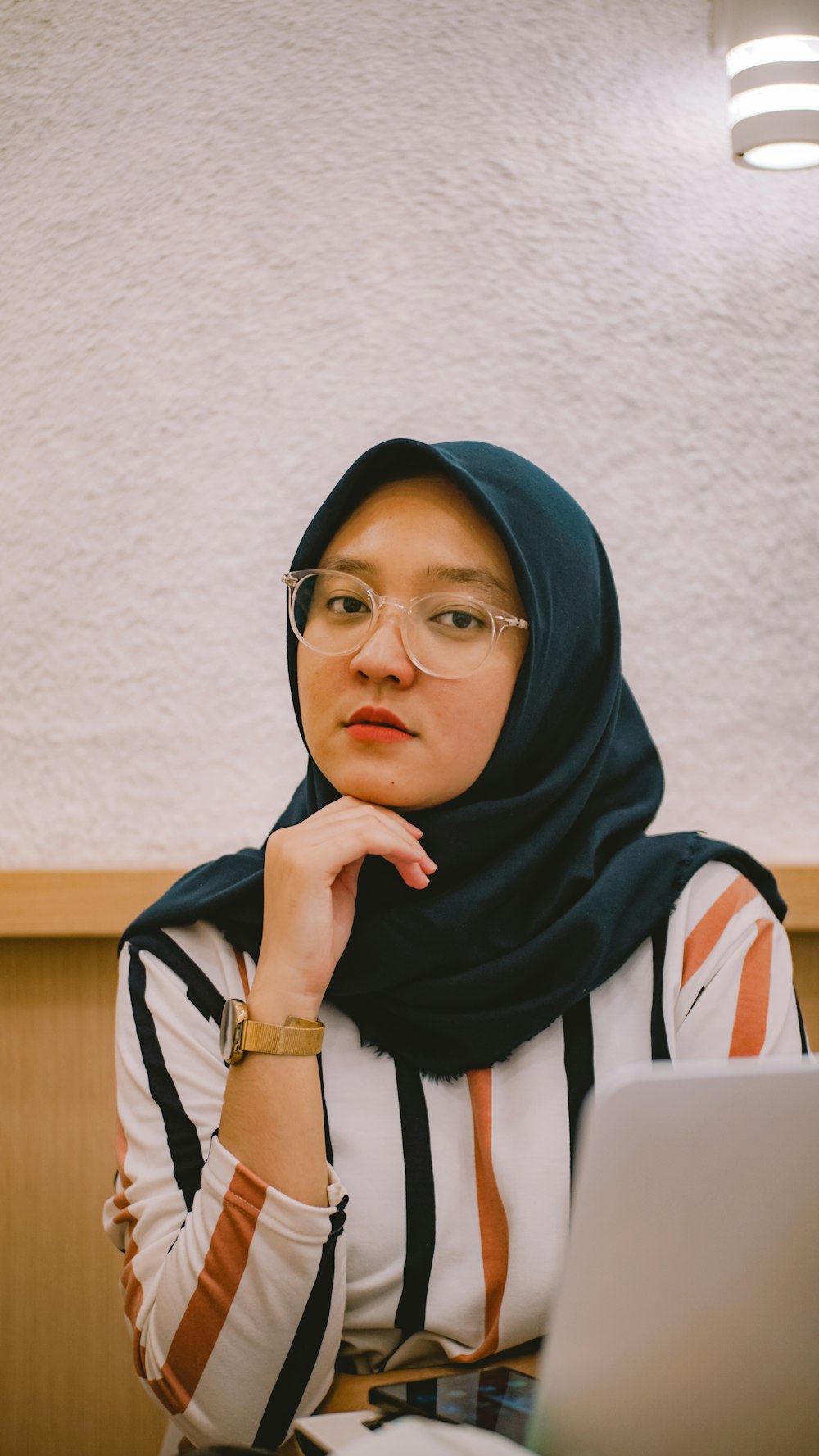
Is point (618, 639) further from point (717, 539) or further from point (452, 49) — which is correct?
point (452, 49)

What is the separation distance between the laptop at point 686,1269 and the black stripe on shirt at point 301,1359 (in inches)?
13.6

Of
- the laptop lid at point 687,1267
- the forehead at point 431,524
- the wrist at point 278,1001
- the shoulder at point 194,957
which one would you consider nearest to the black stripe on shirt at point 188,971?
the shoulder at point 194,957

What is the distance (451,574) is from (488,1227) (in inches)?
22.6

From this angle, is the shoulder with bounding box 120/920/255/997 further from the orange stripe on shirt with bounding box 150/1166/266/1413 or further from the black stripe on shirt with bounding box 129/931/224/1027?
the orange stripe on shirt with bounding box 150/1166/266/1413

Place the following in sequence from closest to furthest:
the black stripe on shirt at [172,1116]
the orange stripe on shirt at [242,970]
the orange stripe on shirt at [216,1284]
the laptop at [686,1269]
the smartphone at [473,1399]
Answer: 1. the laptop at [686,1269]
2. the smartphone at [473,1399]
3. the orange stripe on shirt at [216,1284]
4. the black stripe on shirt at [172,1116]
5. the orange stripe on shirt at [242,970]

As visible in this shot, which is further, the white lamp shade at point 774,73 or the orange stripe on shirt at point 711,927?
the white lamp shade at point 774,73

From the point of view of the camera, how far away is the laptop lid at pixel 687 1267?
51 cm

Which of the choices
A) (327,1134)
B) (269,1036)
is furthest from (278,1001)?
(327,1134)

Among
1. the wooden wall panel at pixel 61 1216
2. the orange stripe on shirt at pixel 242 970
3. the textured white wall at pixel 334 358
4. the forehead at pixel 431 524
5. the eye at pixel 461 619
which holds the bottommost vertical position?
the wooden wall panel at pixel 61 1216

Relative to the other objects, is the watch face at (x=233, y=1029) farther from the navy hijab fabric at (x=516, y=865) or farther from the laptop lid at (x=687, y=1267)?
the laptop lid at (x=687, y=1267)

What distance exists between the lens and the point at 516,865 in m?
1.04

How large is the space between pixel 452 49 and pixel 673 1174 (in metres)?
1.70

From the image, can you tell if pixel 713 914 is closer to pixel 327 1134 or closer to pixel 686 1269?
pixel 327 1134

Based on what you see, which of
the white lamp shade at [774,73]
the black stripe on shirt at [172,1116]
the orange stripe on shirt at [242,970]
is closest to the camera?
the black stripe on shirt at [172,1116]
